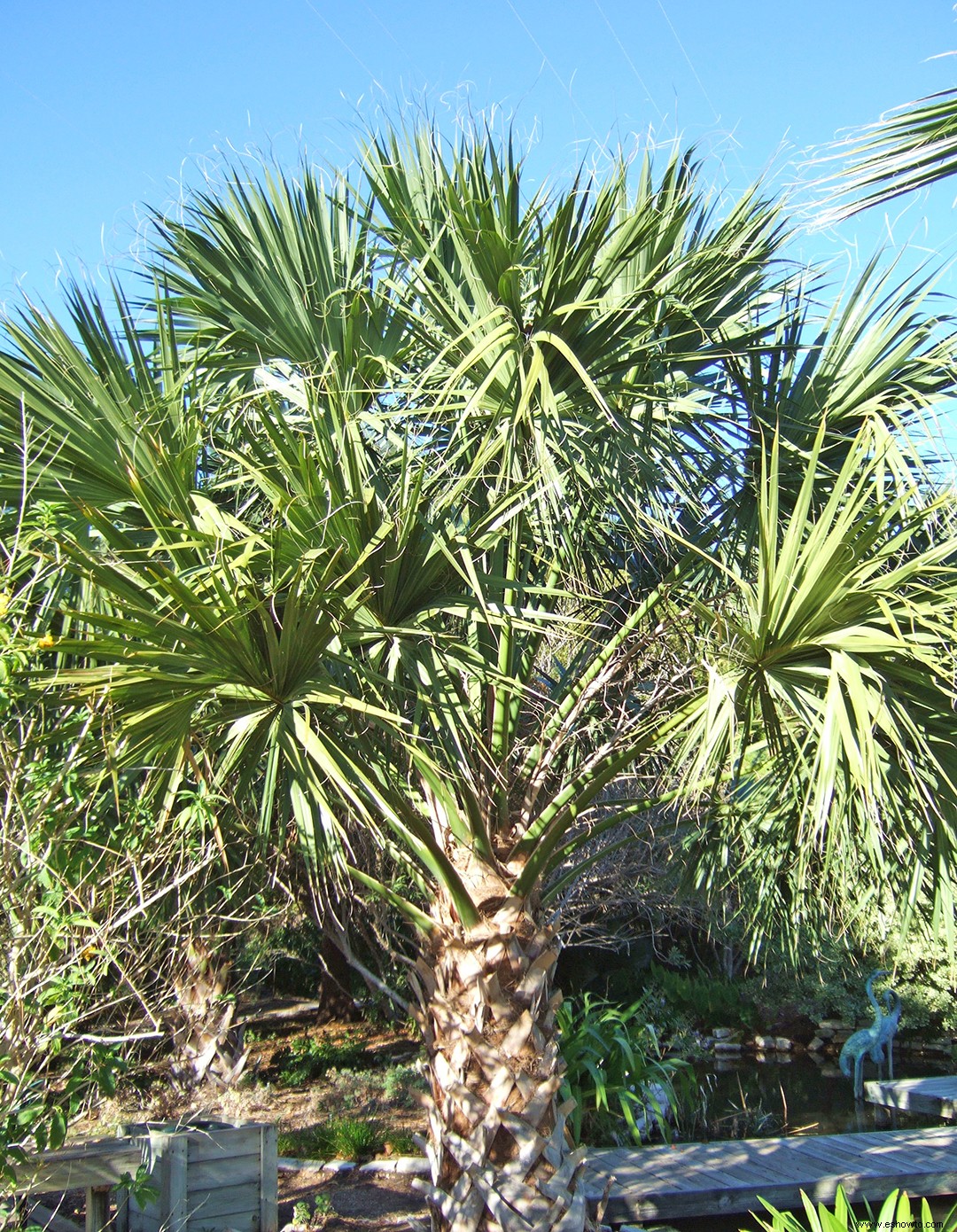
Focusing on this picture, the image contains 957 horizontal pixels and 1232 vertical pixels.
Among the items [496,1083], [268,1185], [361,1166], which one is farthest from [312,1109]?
[496,1083]

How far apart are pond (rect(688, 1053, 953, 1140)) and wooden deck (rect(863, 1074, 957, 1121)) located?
3.2 inches

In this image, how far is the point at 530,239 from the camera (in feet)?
12.7

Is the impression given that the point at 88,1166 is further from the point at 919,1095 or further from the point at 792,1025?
the point at 792,1025

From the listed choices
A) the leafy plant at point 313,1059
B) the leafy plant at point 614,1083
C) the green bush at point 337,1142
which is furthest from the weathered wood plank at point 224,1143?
the leafy plant at point 313,1059

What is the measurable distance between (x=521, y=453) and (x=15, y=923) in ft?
8.05

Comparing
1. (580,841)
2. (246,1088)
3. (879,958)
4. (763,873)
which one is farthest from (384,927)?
(879,958)

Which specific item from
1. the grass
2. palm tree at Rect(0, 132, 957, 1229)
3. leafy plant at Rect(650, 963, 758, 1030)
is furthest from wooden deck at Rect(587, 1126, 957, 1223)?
leafy plant at Rect(650, 963, 758, 1030)

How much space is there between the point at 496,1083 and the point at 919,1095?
677 cm

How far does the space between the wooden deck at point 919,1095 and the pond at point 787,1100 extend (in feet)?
0.27

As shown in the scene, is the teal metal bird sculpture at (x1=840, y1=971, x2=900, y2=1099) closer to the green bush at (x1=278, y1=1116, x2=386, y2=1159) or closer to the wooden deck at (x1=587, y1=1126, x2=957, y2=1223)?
the wooden deck at (x1=587, y1=1126, x2=957, y2=1223)

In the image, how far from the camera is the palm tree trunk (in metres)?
3.78

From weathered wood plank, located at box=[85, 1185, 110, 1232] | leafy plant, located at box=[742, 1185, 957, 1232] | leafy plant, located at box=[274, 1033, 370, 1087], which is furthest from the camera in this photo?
leafy plant, located at box=[274, 1033, 370, 1087]

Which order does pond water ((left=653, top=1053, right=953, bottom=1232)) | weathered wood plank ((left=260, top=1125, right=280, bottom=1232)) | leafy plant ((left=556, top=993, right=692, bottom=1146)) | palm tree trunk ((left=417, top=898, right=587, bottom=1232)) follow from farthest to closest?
pond water ((left=653, top=1053, right=953, bottom=1232)) → leafy plant ((left=556, top=993, right=692, bottom=1146)) → weathered wood plank ((left=260, top=1125, right=280, bottom=1232)) → palm tree trunk ((left=417, top=898, right=587, bottom=1232))

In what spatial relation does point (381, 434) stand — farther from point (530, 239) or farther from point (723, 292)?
point (723, 292)
